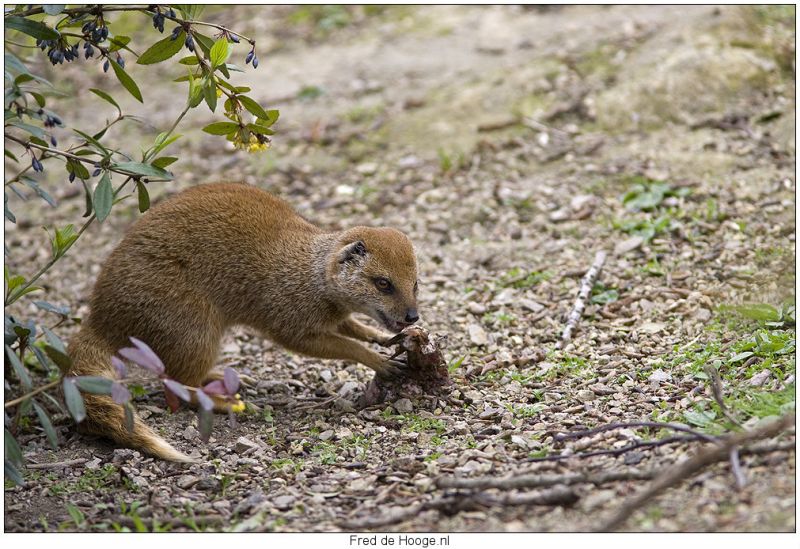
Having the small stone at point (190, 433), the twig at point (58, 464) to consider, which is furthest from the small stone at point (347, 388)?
the twig at point (58, 464)

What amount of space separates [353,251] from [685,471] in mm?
2969

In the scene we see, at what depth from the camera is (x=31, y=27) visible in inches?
179

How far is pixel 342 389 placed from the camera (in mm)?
6066

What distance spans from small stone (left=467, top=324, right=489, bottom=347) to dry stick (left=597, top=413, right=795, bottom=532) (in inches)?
98.2

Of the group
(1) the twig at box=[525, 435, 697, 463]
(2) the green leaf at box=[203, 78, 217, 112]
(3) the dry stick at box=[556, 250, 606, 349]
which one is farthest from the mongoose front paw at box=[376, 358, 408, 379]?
(2) the green leaf at box=[203, 78, 217, 112]

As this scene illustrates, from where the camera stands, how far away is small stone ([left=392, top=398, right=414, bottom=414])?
215 inches

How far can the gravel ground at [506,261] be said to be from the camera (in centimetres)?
431

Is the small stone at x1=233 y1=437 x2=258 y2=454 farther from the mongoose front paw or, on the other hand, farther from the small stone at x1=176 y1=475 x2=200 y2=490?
the mongoose front paw

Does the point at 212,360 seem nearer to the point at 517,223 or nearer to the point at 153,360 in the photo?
the point at 153,360

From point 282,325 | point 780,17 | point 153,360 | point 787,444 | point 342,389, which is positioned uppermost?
point 780,17

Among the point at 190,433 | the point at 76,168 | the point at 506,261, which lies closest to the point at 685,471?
the point at 190,433

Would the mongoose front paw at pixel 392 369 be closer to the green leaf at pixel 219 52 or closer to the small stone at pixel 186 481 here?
the small stone at pixel 186 481

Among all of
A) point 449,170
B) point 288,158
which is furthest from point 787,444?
point 288,158

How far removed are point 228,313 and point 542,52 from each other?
563cm
